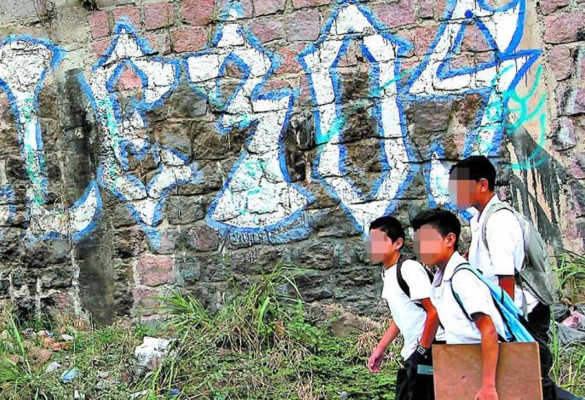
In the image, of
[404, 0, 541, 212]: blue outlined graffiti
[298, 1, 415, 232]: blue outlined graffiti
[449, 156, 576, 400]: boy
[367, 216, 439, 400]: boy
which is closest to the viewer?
[449, 156, 576, 400]: boy

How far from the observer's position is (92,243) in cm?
521

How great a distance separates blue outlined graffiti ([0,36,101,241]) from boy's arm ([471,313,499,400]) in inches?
136

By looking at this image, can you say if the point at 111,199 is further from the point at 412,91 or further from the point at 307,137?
the point at 412,91

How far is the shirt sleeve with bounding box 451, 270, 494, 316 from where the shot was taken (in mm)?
2660

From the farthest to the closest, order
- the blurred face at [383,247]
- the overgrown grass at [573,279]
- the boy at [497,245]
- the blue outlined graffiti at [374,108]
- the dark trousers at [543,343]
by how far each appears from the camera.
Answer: the blue outlined graffiti at [374,108] < the overgrown grass at [573,279] < the blurred face at [383,247] < the boy at [497,245] < the dark trousers at [543,343]

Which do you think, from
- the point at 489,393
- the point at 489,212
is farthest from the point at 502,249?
the point at 489,393

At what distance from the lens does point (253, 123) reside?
505cm

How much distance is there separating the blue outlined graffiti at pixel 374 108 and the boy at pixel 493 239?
172 centimetres

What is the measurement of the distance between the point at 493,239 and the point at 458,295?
0.44m

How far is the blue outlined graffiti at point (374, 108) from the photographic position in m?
4.97

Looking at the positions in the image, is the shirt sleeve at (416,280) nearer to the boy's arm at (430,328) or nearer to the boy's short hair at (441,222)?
the boy's arm at (430,328)

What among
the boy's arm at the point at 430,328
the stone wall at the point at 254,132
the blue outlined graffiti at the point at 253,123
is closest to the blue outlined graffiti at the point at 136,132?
the stone wall at the point at 254,132

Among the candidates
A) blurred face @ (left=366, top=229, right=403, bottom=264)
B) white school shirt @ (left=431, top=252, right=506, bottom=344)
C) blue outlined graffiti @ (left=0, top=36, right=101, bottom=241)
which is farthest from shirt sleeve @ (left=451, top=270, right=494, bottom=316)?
blue outlined graffiti @ (left=0, top=36, right=101, bottom=241)

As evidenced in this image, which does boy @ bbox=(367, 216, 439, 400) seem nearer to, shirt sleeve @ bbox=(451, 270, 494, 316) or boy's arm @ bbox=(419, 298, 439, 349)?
boy's arm @ bbox=(419, 298, 439, 349)
